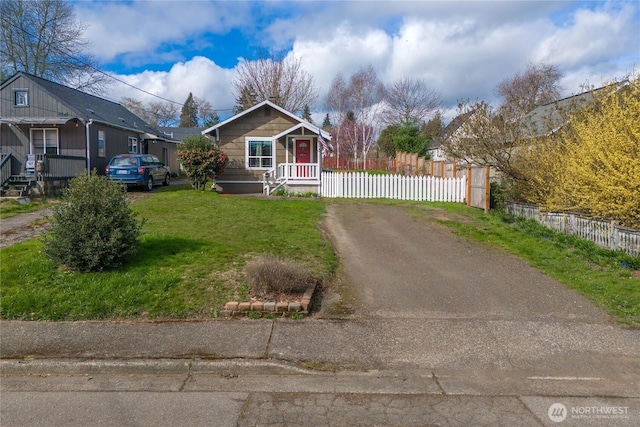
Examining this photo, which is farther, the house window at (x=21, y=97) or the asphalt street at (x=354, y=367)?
the house window at (x=21, y=97)

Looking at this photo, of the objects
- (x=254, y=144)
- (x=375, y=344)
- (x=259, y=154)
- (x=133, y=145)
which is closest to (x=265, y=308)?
(x=375, y=344)

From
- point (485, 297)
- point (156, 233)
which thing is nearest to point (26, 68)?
point (156, 233)

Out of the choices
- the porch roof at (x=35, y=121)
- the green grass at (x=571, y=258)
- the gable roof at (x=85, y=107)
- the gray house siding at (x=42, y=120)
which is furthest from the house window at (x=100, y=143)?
Result: the green grass at (x=571, y=258)

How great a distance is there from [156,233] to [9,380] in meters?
5.37

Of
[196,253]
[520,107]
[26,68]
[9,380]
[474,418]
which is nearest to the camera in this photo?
[474,418]

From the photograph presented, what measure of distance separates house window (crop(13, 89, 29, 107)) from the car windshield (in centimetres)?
727

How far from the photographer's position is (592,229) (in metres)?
10.5

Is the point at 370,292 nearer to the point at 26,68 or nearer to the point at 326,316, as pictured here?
the point at 326,316

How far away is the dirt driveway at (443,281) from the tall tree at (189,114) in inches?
3145

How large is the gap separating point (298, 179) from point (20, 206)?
10.6 m

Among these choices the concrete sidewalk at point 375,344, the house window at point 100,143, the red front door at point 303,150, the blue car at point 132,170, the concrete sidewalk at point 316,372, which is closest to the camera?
the concrete sidewalk at point 316,372

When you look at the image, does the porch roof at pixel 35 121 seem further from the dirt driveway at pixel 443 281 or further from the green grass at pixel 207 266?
the dirt driveway at pixel 443 281

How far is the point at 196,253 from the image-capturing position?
8828 millimetres

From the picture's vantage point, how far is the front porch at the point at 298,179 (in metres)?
20.5
